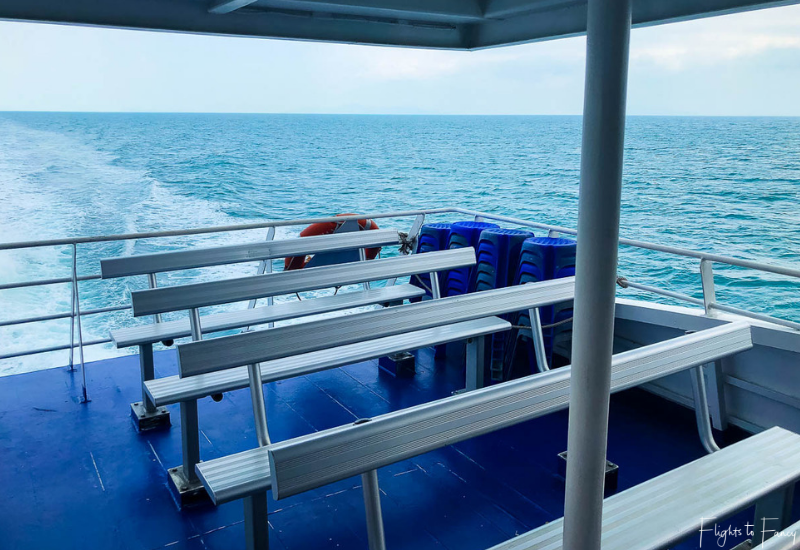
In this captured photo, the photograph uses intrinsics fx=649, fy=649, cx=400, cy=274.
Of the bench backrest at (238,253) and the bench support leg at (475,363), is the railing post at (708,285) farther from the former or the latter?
the bench backrest at (238,253)

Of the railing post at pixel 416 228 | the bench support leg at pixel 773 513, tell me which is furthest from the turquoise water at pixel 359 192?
the bench support leg at pixel 773 513

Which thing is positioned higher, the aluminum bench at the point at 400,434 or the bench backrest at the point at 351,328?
the bench backrest at the point at 351,328

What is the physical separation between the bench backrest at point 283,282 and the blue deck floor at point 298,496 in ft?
2.32

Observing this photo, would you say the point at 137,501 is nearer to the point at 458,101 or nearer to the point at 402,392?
the point at 402,392

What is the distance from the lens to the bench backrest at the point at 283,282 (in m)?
2.63

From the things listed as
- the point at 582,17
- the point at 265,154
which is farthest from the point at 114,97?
the point at 582,17

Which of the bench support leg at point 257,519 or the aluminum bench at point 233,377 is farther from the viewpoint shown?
the aluminum bench at point 233,377

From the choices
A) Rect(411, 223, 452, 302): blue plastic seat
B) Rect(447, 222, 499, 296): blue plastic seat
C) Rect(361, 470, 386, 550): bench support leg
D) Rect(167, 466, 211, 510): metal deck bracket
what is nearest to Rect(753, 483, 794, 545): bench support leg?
Rect(361, 470, 386, 550): bench support leg

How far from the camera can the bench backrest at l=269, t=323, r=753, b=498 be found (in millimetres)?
1468

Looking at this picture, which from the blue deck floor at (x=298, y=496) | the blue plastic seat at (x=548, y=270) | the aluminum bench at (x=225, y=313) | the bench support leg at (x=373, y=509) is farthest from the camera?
the blue plastic seat at (x=548, y=270)

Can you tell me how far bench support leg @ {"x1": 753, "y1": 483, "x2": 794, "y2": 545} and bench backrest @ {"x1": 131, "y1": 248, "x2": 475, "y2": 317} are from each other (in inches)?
71.7

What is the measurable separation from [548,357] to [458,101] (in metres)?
45.7

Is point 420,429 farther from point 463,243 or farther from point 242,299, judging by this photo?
point 463,243

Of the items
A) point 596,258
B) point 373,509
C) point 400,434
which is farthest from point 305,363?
point 596,258
